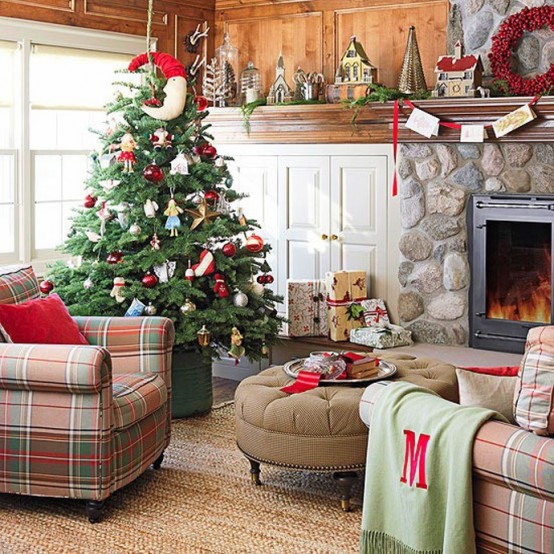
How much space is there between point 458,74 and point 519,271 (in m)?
1.25

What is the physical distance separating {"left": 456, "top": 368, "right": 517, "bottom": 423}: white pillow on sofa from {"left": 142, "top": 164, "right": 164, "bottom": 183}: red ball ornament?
2.49 meters

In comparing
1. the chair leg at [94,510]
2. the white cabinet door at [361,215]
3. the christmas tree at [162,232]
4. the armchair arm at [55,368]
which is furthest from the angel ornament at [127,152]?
the chair leg at [94,510]

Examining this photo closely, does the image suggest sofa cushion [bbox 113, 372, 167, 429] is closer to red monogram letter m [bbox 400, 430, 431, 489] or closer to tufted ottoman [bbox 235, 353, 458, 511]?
tufted ottoman [bbox 235, 353, 458, 511]

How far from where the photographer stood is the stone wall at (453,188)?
5.95 m

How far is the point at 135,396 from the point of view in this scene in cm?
414

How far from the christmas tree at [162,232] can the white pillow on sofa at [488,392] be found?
224 cm

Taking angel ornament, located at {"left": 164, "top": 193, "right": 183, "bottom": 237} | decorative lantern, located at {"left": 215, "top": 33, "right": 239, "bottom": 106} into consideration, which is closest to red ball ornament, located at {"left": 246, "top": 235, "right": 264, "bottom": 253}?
angel ornament, located at {"left": 164, "top": 193, "right": 183, "bottom": 237}

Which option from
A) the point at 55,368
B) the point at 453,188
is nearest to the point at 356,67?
the point at 453,188

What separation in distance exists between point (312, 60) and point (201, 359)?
8.14ft

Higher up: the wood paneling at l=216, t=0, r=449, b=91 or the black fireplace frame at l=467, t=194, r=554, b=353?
the wood paneling at l=216, t=0, r=449, b=91

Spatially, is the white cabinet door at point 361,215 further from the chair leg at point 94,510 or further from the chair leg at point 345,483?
the chair leg at point 94,510

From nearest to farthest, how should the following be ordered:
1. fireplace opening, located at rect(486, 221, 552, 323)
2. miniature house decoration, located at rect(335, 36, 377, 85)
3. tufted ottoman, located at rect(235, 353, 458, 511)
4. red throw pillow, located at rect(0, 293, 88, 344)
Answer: tufted ottoman, located at rect(235, 353, 458, 511)
red throw pillow, located at rect(0, 293, 88, 344)
fireplace opening, located at rect(486, 221, 552, 323)
miniature house decoration, located at rect(335, 36, 377, 85)

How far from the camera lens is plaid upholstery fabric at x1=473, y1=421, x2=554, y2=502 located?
271 cm

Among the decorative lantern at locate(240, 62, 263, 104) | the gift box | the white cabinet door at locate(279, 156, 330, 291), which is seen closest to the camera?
the gift box
